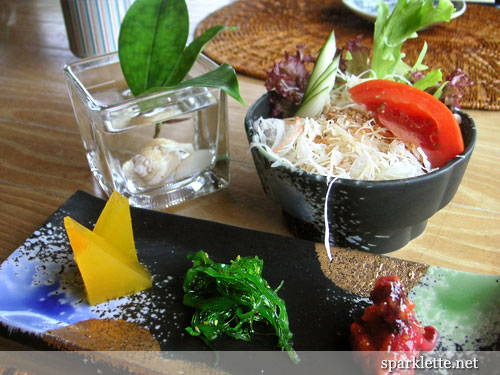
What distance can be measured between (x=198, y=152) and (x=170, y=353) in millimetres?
453

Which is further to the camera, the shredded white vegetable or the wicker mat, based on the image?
the wicker mat

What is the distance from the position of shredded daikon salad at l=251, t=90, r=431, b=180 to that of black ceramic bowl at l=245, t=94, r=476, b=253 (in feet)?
0.13

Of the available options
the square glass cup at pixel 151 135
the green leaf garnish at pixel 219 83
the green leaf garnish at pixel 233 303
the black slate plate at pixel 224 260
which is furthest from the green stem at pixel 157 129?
the green leaf garnish at pixel 233 303

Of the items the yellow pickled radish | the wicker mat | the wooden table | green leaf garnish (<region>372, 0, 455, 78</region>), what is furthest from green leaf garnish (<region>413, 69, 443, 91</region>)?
the yellow pickled radish

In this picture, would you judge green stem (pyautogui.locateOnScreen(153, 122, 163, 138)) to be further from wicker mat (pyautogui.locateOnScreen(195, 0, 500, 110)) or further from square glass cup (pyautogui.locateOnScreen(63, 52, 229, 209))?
wicker mat (pyautogui.locateOnScreen(195, 0, 500, 110))

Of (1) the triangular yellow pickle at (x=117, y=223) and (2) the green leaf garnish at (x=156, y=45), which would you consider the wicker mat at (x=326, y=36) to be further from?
(1) the triangular yellow pickle at (x=117, y=223)

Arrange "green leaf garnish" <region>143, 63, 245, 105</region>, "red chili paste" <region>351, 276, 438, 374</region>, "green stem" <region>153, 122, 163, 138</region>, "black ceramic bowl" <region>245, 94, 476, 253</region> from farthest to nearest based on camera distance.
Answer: "green stem" <region>153, 122, 163, 138</region>, "green leaf garnish" <region>143, 63, 245, 105</region>, "black ceramic bowl" <region>245, 94, 476, 253</region>, "red chili paste" <region>351, 276, 438, 374</region>

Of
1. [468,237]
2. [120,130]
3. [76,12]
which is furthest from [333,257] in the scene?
[76,12]

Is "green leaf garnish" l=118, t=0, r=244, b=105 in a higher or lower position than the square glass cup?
higher

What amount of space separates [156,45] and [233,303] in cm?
53

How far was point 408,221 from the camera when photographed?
81cm

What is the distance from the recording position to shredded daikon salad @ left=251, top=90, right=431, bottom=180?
82 centimetres

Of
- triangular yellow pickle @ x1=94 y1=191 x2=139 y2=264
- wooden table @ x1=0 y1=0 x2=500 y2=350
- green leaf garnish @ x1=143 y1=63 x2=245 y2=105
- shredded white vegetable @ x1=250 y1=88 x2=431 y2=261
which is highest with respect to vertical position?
green leaf garnish @ x1=143 y1=63 x2=245 y2=105

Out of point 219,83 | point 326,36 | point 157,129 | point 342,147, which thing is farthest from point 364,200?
point 326,36
